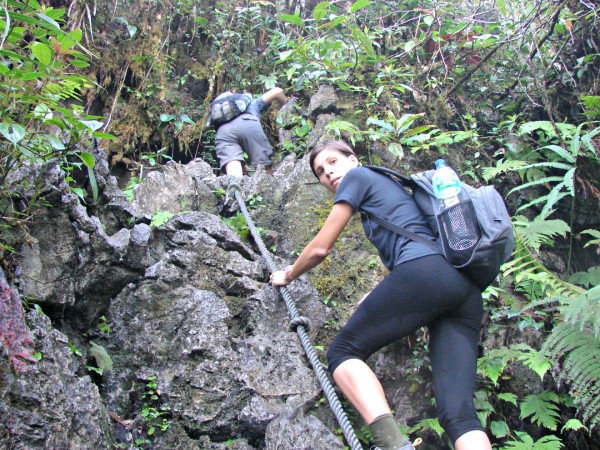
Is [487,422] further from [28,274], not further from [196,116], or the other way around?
[196,116]

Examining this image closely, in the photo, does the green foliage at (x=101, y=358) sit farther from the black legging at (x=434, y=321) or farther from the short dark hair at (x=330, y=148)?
the short dark hair at (x=330, y=148)

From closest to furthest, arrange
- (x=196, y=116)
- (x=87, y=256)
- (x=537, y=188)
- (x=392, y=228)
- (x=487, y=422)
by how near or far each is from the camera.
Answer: (x=392, y=228) → (x=487, y=422) → (x=87, y=256) → (x=537, y=188) → (x=196, y=116)

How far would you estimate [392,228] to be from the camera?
9.09 ft

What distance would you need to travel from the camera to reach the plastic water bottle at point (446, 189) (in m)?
2.62

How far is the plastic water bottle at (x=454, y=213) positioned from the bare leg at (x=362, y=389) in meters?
0.86

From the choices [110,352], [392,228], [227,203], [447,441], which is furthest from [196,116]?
[447,441]

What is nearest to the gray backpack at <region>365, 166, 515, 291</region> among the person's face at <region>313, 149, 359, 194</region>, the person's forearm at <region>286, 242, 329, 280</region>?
the person's forearm at <region>286, 242, 329, 280</region>

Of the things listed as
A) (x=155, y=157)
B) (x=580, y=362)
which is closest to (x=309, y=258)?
(x=580, y=362)

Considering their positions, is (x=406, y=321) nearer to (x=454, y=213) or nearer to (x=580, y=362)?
(x=454, y=213)

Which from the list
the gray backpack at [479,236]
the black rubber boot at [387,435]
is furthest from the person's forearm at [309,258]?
the black rubber boot at [387,435]

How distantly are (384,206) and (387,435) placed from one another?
1.33 meters

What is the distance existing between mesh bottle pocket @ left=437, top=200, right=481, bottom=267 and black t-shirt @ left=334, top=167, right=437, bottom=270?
154 millimetres

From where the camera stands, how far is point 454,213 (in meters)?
2.59

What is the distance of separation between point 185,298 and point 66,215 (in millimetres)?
1101
